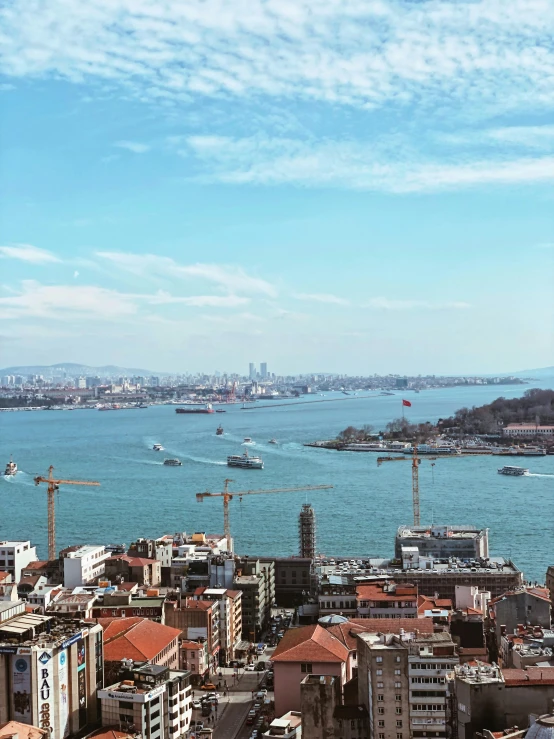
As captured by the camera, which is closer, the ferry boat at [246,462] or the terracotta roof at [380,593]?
the terracotta roof at [380,593]

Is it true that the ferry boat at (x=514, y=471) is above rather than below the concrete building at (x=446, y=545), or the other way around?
below

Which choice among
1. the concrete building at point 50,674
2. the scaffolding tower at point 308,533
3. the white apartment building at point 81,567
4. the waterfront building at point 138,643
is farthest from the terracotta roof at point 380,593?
the white apartment building at point 81,567

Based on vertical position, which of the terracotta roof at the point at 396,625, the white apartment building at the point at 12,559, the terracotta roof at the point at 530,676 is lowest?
the white apartment building at the point at 12,559

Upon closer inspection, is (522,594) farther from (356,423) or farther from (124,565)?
(356,423)

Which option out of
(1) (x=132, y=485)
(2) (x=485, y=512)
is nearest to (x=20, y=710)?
(2) (x=485, y=512)

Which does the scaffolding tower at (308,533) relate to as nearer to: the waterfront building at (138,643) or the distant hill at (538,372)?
the waterfront building at (138,643)

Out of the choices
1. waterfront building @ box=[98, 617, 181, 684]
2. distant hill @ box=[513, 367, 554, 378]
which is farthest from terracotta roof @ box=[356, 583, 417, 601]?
distant hill @ box=[513, 367, 554, 378]

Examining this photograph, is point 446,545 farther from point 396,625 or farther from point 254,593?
point 396,625
